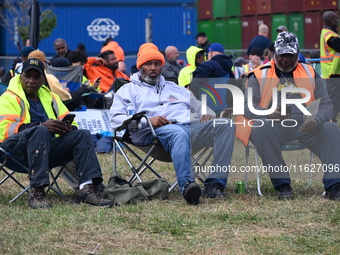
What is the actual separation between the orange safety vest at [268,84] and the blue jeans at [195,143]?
18 cm

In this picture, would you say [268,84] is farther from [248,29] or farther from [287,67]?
Answer: [248,29]

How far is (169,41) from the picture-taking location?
31.9 meters

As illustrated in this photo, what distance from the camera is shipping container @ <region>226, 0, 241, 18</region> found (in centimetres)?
2717

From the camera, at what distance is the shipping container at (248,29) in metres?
26.2

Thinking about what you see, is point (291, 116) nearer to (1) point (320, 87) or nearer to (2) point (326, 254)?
(1) point (320, 87)

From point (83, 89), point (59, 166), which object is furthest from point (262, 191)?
point (83, 89)

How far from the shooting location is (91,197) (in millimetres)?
6785

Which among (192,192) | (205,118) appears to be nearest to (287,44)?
(205,118)

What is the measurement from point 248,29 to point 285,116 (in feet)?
63.8

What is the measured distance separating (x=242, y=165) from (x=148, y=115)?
943 mm

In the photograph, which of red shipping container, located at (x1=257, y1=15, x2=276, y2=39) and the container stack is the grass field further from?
red shipping container, located at (x1=257, y1=15, x2=276, y2=39)

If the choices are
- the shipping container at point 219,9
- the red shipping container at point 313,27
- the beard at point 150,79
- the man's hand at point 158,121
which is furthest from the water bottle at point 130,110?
the shipping container at point 219,9

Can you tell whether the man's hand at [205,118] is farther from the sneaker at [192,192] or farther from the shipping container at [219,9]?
the shipping container at [219,9]

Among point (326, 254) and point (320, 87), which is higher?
point (320, 87)
